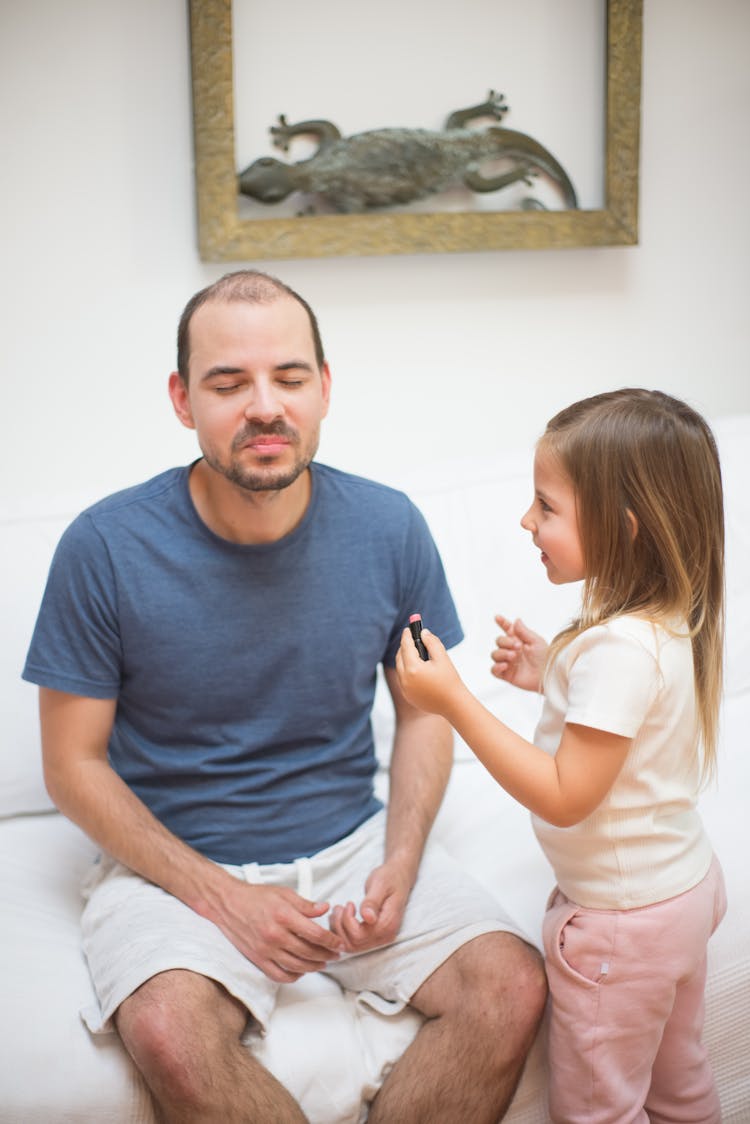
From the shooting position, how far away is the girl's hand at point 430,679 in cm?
120

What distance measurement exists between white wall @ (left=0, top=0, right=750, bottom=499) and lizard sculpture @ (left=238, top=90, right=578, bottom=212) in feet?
0.46

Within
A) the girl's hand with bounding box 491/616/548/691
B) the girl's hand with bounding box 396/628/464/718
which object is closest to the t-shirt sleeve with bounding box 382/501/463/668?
the girl's hand with bounding box 491/616/548/691

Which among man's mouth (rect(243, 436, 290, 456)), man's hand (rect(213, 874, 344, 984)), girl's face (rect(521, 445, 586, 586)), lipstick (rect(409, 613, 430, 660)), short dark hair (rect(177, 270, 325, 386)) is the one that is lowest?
man's hand (rect(213, 874, 344, 984))

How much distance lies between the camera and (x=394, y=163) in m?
2.17

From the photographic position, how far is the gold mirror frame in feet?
6.63

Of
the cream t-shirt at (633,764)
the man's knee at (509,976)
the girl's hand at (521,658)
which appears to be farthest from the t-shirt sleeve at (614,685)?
the man's knee at (509,976)

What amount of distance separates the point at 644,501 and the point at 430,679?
12.2 inches

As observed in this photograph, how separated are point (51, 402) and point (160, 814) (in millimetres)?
959

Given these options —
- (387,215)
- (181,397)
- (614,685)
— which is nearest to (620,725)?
(614,685)

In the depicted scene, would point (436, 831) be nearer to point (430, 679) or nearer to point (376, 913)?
point (376, 913)

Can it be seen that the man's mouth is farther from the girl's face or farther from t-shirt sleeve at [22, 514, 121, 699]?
the girl's face

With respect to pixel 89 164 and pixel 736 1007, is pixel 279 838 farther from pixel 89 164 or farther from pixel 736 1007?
pixel 89 164

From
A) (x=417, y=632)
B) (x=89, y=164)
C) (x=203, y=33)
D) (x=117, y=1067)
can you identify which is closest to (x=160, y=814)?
(x=117, y=1067)

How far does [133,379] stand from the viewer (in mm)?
2176
